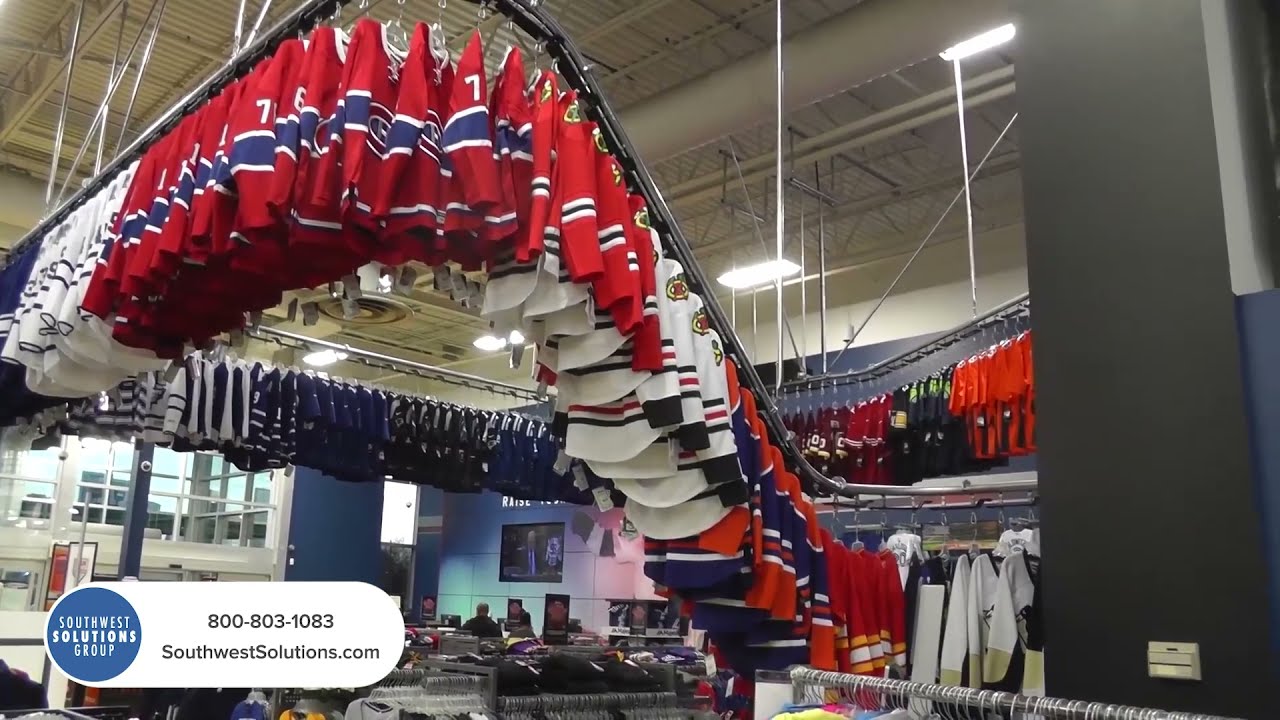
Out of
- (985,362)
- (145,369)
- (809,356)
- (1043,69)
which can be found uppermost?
(809,356)

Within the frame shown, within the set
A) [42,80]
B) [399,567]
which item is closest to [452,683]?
[42,80]

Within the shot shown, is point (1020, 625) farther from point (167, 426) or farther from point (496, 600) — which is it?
point (496, 600)

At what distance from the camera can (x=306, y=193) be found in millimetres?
2076

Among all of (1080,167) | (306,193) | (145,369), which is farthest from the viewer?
(145,369)

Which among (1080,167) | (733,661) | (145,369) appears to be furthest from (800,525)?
(145,369)

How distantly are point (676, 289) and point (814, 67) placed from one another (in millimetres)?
4234

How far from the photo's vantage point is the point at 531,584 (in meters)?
13.2

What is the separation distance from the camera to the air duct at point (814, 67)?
5.49 metres

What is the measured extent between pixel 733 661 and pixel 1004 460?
3402mm

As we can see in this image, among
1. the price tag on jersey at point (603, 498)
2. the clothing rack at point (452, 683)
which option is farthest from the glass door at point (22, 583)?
the price tag on jersey at point (603, 498)

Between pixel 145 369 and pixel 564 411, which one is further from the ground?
pixel 145 369

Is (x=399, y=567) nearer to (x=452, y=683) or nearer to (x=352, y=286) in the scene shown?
(x=452, y=683)

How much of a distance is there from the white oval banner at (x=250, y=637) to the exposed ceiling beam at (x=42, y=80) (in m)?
6.00

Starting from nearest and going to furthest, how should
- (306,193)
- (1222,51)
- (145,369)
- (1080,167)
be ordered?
(306,193)
(1222,51)
(1080,167)
(145,369)
